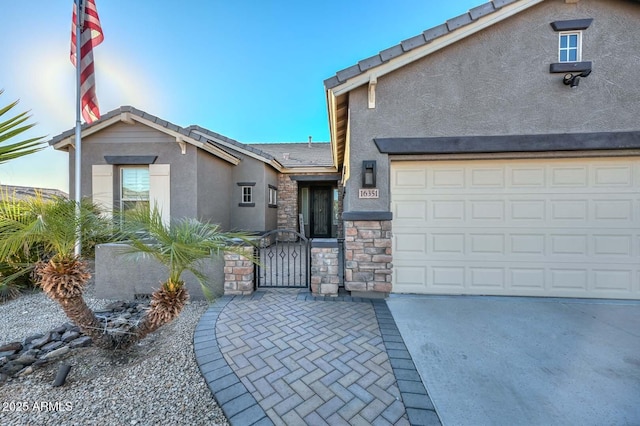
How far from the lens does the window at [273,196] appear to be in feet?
33.3

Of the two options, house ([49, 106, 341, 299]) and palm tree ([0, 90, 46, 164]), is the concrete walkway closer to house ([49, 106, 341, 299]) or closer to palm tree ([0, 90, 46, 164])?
house ([49, 106, 341, 299])

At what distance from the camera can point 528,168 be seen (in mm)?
4145

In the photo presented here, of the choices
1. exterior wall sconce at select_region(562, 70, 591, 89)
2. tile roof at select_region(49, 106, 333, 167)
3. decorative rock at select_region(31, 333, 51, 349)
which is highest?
tile roof at select_region(49, 106, 333, 167)

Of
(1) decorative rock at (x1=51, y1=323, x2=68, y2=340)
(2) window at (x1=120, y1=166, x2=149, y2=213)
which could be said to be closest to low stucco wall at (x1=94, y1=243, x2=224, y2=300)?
(1) decorative rock at (x1=51, y1=323, x2=68, y2=340)

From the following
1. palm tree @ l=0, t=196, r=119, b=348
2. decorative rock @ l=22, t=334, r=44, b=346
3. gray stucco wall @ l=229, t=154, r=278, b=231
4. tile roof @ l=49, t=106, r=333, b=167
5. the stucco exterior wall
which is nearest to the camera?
palm tree @ l=0, t=196, r=119, b=348

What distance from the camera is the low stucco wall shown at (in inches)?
168

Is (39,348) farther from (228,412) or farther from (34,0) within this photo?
(34,0)

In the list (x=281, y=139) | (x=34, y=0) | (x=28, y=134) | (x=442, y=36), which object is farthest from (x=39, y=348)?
(x=281, y=139)

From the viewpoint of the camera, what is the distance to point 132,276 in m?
4.28

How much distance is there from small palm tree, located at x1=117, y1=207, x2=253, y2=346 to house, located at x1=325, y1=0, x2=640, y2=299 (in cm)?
247

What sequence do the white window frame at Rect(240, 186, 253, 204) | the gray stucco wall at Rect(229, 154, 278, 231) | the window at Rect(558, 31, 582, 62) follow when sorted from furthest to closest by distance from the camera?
the white window frame at Rect(240, 186, 253, 204), the gray stucco wall at Rect(229, 154, 278, 231), the window at Rect(558, 31, 582, 62)

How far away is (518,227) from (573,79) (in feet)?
8.08

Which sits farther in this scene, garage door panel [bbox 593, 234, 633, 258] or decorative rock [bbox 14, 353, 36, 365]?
garage door panel [bbox 593, 234, 633, 258]

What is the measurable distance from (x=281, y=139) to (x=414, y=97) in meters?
13.8
